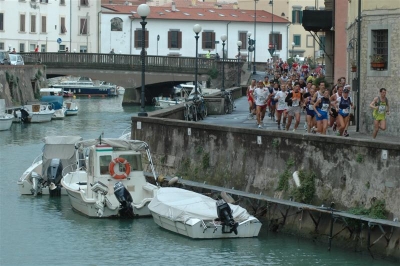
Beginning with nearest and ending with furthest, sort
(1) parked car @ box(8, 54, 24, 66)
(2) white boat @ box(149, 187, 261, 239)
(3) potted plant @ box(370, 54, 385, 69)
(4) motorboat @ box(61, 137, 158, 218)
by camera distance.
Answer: (2) white boat @ box(149, 187, 261, 239) → (4) motorboat @ box(61, 137, 158, 218) → (3) potted plant @ box(370, 54, 385, 69) → (1) parked car @ box(8, 54, 24, 66)

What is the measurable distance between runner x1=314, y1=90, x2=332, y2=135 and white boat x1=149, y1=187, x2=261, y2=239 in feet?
15.1

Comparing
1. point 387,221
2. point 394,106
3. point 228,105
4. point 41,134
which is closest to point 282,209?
point 387,221

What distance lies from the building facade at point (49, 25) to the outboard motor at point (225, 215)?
7968cm

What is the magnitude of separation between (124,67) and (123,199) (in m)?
62.4

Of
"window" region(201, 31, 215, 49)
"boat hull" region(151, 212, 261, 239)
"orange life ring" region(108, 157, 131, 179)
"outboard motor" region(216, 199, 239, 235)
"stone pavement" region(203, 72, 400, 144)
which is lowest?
"boat hull" region(151, 212, 261, 239)

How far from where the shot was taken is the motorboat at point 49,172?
1372 inches

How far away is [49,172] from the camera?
115 feet

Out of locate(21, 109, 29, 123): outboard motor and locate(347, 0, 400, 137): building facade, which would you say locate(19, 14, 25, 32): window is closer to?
locate(21, 109, 29, 123): outboard motor

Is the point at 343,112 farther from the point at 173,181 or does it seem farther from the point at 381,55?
the point at 173,181

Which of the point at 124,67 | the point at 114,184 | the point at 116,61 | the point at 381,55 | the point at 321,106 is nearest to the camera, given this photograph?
the point at 114,184

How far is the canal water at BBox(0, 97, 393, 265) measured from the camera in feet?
82.1

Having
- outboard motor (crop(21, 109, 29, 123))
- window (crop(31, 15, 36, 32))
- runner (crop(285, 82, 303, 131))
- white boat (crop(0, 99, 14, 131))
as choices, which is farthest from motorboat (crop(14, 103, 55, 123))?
runner (crop(285, 82, 303, 131))

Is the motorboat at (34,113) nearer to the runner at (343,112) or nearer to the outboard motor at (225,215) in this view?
the runner at (343,112)

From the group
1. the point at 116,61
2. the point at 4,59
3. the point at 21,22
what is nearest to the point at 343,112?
the point at 4,59
